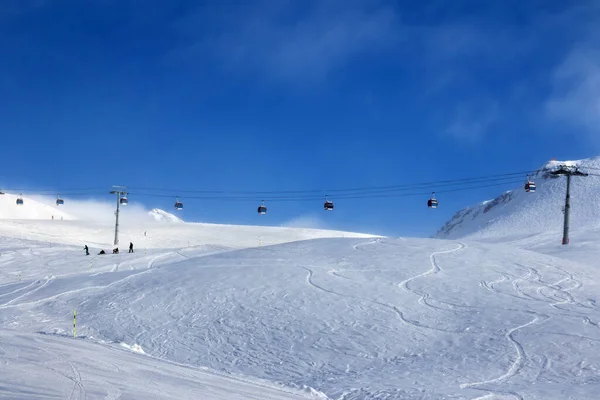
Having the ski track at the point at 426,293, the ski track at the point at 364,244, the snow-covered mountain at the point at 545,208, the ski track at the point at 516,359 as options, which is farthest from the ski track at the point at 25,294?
the snow-covered mountain at the point at 545,208

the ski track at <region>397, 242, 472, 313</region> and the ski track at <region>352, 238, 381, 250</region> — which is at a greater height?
the ski track at <region>352, 238, 381, 250</region>

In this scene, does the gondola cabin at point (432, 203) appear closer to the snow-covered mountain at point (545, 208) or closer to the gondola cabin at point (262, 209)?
the gondola cabin at point (262, 209)

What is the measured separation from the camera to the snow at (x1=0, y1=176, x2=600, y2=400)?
1291cm

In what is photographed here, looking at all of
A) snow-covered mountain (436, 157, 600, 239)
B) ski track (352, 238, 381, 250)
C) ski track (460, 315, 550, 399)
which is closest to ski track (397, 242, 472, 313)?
ski track (460, 315, 550, 399)

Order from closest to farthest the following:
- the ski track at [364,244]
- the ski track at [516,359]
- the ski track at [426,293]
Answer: the ski track at [516,359], the ski track at [426,293], the ski track at [364,244]

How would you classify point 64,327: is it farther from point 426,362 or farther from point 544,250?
point 544,250

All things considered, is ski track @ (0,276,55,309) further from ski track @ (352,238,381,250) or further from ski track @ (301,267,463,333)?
ski track @ (352,238,381,250)

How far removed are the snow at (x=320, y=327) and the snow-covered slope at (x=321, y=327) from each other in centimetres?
8

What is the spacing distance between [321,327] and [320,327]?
35 millimetres

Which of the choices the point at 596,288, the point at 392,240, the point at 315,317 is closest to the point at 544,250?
the point at 392,240

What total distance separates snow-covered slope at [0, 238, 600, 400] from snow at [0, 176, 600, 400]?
0.25ft

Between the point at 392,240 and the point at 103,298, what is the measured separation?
710 inches

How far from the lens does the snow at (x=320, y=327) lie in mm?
12914

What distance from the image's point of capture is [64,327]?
71.2ft
